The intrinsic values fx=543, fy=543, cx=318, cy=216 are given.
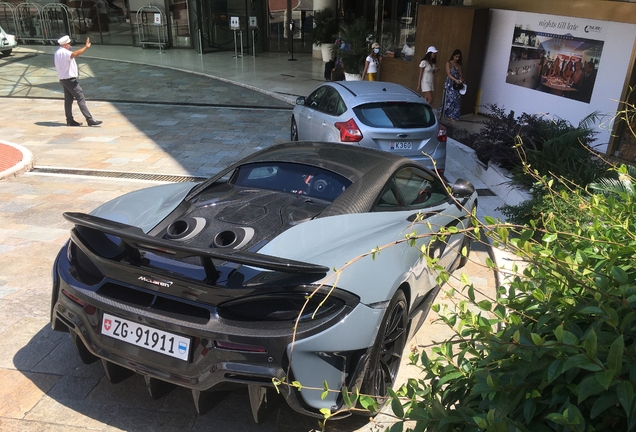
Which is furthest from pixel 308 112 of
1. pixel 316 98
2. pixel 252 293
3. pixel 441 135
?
pixel 252 293

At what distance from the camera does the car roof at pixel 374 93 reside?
7.39 m

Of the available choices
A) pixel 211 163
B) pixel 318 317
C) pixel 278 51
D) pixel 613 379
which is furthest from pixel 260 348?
pixel 278 51

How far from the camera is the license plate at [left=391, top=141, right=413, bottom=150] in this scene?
711cm

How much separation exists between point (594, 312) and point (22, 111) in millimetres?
13815

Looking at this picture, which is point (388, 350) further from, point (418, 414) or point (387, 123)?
point (387, 123)

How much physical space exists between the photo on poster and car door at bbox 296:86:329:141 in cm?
477

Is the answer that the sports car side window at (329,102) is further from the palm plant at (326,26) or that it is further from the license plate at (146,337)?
the palm plant at (326,26)

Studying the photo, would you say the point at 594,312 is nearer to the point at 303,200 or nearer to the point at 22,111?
the point at 303,200

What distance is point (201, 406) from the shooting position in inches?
119

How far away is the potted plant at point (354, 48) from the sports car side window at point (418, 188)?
10874 millimetres

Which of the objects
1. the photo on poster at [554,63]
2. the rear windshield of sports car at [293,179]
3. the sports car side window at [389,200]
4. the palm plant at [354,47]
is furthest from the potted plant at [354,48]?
the sports car side window at [389,200]

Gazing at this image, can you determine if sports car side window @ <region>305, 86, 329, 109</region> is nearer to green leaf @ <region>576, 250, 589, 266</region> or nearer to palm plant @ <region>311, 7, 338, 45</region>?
green leaf @ <region>576, 250, 589, 266</region>

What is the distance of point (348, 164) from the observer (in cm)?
416

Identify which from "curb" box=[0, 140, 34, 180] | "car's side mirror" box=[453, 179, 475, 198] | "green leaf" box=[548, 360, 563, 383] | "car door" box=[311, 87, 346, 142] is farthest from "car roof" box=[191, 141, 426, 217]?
"curb" box=[0, 140, 34, 180]
